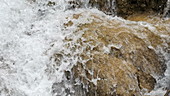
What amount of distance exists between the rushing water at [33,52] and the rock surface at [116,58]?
0.17 m

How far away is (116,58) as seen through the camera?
443cm

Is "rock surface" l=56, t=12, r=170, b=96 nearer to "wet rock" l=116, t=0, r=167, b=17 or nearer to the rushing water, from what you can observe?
the rushing water

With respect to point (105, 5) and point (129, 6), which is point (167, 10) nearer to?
point (129, 6)

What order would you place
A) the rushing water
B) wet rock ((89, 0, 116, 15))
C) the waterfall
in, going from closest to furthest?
1. the rushing water
2. the waterfall
3. wet rock ((89, 0, 116, 15))

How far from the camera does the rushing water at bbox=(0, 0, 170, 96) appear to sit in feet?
14.4

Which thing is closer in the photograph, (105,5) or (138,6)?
(138,6)

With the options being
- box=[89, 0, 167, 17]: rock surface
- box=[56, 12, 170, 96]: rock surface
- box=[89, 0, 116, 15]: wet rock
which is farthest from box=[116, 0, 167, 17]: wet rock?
box=[56, 12, 170, 96]: rock surface

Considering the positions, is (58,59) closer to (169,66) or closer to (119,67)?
(119,67)

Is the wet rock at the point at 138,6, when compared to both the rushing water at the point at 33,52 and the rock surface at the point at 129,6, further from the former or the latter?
the rushing water at the point at 33,52

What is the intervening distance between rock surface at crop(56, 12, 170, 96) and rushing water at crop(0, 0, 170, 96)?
0.57 ft

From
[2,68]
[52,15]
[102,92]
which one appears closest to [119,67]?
[102,92]

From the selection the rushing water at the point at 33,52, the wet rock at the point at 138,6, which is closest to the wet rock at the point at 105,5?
the wet rock at the point at 138,6

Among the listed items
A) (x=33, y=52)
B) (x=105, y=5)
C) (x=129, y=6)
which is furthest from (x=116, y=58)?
(x=105, y=5)

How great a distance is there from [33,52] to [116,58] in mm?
1598
